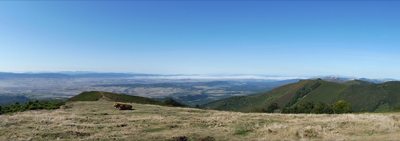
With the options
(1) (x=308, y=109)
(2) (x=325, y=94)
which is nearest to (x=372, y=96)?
(2) (x=325, y=94)

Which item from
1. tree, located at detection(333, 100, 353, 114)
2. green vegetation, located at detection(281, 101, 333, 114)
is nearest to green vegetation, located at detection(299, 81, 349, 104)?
green vegetation, located at detection(281, 101, 333, 114)

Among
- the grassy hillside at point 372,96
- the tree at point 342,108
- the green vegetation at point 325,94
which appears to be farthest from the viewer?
the green vegetation at point 325,94

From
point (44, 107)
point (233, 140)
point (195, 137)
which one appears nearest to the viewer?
point (233, 140)

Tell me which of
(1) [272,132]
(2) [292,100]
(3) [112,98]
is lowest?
(2) [292,100]

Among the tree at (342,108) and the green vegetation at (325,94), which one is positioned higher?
the tree at (342,108)

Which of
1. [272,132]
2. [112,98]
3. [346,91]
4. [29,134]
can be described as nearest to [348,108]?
[272,132]

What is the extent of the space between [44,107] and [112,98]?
27.9 m

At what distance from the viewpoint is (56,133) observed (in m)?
16.8

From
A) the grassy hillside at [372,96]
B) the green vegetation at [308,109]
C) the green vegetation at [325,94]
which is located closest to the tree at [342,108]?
the green vegetation at [308,109]

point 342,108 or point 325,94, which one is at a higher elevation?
point 342,108

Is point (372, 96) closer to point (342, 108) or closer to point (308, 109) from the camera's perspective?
point (308, 109)

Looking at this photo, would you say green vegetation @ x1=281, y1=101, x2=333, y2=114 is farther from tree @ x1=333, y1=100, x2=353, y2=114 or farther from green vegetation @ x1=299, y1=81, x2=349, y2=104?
green vegetation @ x1=299, y1=81, x2=349, y2=104

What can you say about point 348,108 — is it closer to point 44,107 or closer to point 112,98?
point 112,98

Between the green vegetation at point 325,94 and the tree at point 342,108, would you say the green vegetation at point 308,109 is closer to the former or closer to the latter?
the tree at point 342,108
